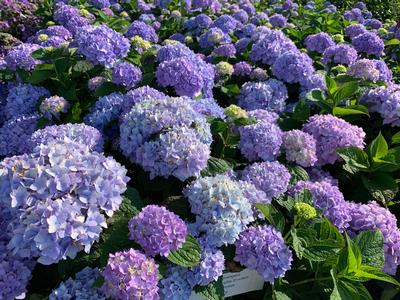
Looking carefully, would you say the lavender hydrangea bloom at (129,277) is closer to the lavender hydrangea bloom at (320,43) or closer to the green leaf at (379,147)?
the green leaf at (379,147)

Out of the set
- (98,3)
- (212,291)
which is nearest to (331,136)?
(212,291)

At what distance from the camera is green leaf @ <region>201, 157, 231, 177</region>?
7.07 feet

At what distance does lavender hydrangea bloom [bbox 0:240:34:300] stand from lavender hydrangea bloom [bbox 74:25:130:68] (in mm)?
1428

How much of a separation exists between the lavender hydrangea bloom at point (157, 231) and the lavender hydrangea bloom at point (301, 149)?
89cm

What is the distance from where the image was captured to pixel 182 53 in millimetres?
2934

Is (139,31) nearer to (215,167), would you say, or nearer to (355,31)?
(355,31)

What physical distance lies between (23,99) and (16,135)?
1.04 ft

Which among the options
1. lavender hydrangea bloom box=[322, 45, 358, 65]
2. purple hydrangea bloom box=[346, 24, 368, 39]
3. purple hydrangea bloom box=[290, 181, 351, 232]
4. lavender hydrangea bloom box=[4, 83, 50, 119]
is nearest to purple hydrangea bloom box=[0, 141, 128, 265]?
purple hydrangea bloom box=[290, 181, 351, 232]

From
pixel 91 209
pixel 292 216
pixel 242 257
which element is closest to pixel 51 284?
pixel 91 209

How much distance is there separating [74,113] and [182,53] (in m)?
0.76

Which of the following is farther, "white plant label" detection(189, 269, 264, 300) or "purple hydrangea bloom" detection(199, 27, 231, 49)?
"purple hydrangea bloom" detection(199, 27, 231, 49)

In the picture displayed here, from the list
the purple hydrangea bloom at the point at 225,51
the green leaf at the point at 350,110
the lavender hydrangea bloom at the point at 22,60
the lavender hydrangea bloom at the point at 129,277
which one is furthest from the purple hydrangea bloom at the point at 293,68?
the lavender hydrangea bloom at the point at 129,277

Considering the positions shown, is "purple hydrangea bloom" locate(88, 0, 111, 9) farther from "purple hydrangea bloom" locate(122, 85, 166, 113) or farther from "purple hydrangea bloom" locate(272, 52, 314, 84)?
"purple hydrangea bloom" locate(122, 85, 166, 113)

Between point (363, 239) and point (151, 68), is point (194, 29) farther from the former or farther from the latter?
point (363, 239)
